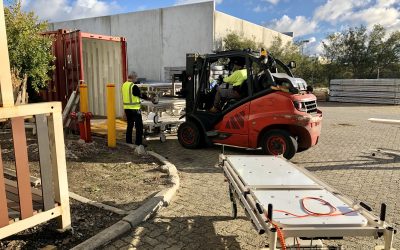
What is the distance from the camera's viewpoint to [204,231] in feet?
13.6

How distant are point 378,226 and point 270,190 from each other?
94 cm

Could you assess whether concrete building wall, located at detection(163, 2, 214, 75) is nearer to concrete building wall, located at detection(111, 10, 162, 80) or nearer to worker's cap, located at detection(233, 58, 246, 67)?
concrete building wall, located at detection(111, 10, 162, 80)

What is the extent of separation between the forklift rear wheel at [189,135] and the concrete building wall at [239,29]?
18735mm

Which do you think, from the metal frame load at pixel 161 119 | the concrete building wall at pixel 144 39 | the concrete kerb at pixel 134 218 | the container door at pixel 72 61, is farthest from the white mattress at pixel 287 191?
the concrete building wall at pixel 144 39

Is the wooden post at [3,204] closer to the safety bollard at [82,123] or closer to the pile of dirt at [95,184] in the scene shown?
the pile of dirt at [95,184]

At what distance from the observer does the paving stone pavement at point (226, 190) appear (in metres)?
3.91

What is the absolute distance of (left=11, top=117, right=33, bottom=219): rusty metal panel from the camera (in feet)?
10.6

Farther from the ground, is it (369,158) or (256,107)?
(256,107)

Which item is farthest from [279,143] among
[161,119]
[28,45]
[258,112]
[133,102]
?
[28,45]

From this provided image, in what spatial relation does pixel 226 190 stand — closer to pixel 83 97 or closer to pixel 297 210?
pixel 297 210

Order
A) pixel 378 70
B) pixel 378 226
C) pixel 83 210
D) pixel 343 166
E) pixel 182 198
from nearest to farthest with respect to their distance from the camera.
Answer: pixel 378 226, pixel 83 210, pixel 182 198, pixel 343 166, pixel 378 70

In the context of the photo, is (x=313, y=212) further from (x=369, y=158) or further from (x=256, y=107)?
(x=369, y=158)

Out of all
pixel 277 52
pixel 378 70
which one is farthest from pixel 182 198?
pixel 277 52

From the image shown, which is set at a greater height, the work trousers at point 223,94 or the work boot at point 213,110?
the work trousers at point 223,94
